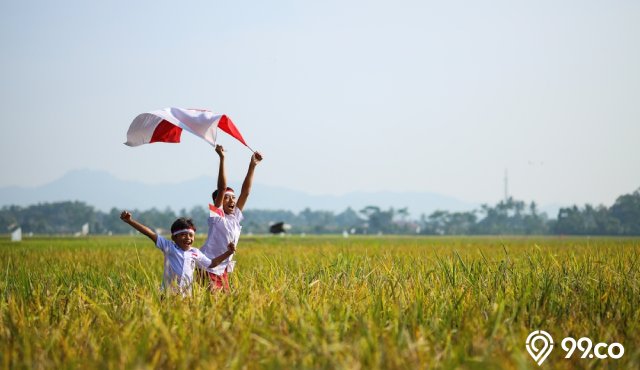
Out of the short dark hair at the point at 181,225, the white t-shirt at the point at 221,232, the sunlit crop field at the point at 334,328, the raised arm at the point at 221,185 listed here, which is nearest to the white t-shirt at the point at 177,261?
the short dark hair at the point at 181,225

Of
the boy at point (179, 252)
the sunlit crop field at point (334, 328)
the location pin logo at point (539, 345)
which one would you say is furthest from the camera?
the boy at point (179, 252)

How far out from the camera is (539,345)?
167 inches

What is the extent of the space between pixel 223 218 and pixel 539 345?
3493 millimetres

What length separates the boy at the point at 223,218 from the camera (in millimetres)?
A: 6711

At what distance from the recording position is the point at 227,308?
4902 millimetres

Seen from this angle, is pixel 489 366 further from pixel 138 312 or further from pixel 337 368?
pixel 138 312

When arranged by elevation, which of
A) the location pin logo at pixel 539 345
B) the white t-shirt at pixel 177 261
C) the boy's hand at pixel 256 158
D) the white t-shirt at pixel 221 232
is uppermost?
the boy's hand at pixel 256 158

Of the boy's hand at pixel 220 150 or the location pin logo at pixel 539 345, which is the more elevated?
the boy's hand at pixel 220 150

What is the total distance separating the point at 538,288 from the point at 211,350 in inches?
118

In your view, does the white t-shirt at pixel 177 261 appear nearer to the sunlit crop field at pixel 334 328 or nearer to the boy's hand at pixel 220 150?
the sunlit crop field at pixel 334 328

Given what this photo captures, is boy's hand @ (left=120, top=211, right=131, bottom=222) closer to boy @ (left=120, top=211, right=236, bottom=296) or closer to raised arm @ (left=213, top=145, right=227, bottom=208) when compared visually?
boy @ (left=120, top=211, right=236, bottom=296)

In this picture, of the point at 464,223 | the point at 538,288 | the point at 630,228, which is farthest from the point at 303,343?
the point at 464,223

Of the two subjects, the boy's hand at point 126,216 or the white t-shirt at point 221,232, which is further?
the white t-shirt at point 221,232

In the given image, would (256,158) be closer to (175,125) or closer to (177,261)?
(177,261)
